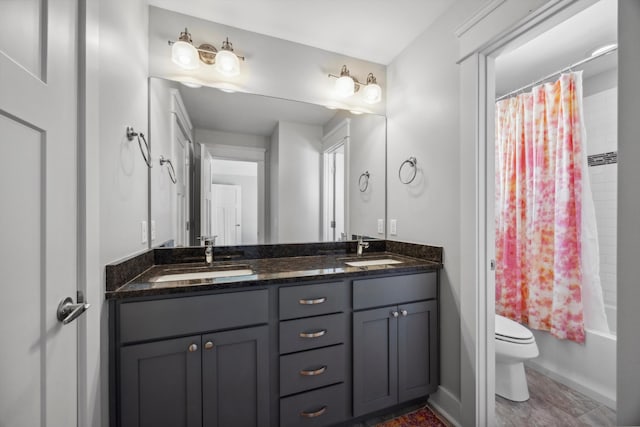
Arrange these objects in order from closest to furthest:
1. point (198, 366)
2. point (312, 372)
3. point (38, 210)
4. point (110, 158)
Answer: point (38, 210)
point (110, 158)
point (198, 366)
point (312, 372)

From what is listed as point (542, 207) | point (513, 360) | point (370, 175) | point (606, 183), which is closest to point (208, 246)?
point (370, 175)

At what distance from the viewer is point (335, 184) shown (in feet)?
6.82

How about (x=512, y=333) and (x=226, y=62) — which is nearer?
(x=226, y=62)

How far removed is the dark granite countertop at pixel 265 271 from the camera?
1089 mm

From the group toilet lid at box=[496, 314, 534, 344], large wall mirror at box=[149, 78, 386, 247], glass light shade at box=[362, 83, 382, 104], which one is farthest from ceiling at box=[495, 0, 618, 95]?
toilet lid at box=[496, 314, 534, 344]

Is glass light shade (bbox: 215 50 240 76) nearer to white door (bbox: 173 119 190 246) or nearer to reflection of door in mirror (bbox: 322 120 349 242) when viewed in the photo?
white door (bbox: 173 119 190 246)

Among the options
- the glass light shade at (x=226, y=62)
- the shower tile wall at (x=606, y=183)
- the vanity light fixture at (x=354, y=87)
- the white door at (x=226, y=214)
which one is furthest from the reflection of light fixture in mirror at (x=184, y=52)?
the shower tile wall at (x=606, y=183)

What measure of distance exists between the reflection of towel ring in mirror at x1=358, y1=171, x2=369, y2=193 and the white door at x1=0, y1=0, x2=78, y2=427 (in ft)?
5.61

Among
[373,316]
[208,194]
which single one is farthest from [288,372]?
[208,194]

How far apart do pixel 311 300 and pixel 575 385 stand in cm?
207

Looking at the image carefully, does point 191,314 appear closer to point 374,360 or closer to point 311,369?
point 311,369

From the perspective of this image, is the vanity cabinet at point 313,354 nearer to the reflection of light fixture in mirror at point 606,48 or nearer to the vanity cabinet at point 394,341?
the vanity cabinet at point 394,341

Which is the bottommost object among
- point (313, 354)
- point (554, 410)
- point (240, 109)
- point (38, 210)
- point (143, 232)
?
point (554, 410)

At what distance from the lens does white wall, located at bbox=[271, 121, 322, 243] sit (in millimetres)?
1896
